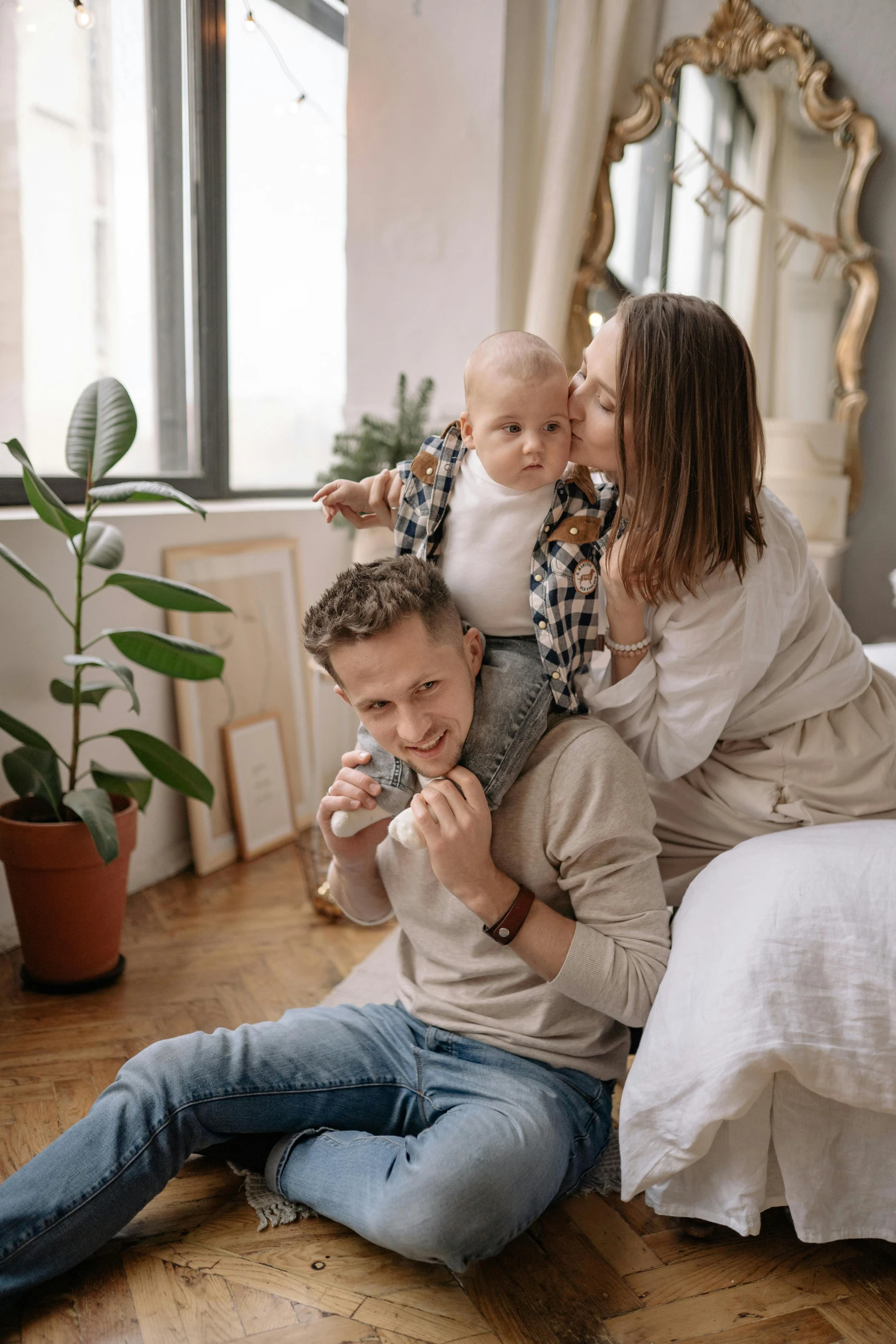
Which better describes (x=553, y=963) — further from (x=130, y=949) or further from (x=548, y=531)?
(x=130, y=949)

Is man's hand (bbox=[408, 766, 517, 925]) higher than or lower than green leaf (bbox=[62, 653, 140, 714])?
lower

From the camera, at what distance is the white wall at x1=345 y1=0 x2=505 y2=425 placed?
10.2ft

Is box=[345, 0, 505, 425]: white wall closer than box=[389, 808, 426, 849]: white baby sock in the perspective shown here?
No

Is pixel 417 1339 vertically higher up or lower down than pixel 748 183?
lower down

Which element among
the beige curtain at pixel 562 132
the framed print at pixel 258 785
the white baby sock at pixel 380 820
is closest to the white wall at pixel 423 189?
the beige curtain at pixel 562 132

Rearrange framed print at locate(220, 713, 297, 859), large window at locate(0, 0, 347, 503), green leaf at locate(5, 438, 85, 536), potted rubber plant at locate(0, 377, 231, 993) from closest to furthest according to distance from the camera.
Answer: green leaf at locate(5, 438, 85, 536) → potted rubber plant at locate(0, 377, 231, 993) → large window at locate(0, 0, 347, 503) → framed print at locate(220, 713, 297, 859)

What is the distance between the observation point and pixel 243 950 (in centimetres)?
250

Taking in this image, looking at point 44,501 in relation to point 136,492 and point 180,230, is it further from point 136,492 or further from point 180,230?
point 180,230

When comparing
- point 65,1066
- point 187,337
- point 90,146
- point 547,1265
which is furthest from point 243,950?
point 90,146

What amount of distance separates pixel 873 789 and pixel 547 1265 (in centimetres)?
84

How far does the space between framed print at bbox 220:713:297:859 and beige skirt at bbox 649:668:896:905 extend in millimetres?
1695

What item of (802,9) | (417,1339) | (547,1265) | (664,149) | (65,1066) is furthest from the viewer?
(664,149)

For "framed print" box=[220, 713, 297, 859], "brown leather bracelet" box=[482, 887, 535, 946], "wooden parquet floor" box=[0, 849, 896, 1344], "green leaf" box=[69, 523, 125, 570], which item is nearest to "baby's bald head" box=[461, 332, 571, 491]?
"brown leather bracelet" box=[482, 887, 535, 946]

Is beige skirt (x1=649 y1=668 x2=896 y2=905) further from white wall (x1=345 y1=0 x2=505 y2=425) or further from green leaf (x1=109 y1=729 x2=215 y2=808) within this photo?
white wall (x1=345 y1=0 x2=505 y2=425)
